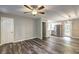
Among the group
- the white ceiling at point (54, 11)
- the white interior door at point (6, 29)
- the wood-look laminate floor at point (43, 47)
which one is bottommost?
the wood-look laminate floor at point (43, 47)

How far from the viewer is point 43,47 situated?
6.17 feet

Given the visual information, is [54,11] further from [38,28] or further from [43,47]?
[43,47]

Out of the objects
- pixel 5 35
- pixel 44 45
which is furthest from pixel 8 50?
pixel 44 45

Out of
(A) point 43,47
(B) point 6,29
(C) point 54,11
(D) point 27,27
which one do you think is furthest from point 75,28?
(B) point 6,29

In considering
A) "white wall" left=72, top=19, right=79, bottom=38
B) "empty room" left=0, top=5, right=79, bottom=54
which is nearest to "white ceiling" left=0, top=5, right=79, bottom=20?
"empty room" left=0, top=5, right=79, bottom=54

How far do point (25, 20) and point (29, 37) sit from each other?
0.39 meters

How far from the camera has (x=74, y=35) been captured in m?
1.91

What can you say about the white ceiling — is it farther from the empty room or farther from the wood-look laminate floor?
the wood-look laminate floor

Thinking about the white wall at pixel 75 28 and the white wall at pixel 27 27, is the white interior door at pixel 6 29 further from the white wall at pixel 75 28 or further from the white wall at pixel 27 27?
the white wall at pixel 75 28

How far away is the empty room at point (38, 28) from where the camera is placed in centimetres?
177

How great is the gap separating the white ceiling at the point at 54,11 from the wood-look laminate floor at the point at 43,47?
0.49 meters

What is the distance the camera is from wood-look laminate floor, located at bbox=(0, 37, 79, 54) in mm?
1762

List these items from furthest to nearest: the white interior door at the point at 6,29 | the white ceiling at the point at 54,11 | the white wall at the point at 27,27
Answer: the white wall at the point at 27,27 < the white interior door at the point at 6,29 < the white ceiling at the point at 54,11

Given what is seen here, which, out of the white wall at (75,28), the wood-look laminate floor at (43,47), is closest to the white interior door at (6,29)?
the wood-look laminate floor at (43,47)
